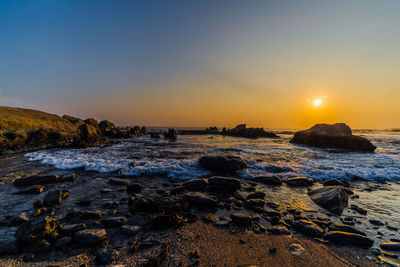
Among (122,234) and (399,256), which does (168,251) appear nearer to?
(122,234)

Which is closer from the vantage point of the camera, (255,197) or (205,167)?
(255,197)

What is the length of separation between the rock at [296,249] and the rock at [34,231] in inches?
207

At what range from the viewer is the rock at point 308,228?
3.78 meters

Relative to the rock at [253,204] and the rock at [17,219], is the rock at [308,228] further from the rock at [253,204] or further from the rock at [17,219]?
the rock at [17,219]

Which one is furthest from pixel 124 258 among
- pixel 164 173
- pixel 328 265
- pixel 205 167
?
pixel 205 167

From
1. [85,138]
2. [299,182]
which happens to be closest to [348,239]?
[299,182]

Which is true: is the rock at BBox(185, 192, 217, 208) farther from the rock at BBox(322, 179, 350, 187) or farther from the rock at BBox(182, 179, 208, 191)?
the rock at BBox(322, 179, 350, 187)

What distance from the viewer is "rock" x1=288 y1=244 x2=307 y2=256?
3.17m

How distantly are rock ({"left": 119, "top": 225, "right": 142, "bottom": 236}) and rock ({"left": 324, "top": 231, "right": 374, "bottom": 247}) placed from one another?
4.57 m

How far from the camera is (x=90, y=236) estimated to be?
3.29 m

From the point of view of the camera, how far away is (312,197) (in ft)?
19.9

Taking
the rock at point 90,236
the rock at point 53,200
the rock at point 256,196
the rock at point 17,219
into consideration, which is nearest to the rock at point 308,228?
the rock at point 256,196

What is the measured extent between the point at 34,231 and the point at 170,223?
2863mm

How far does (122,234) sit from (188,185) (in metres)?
3.57
